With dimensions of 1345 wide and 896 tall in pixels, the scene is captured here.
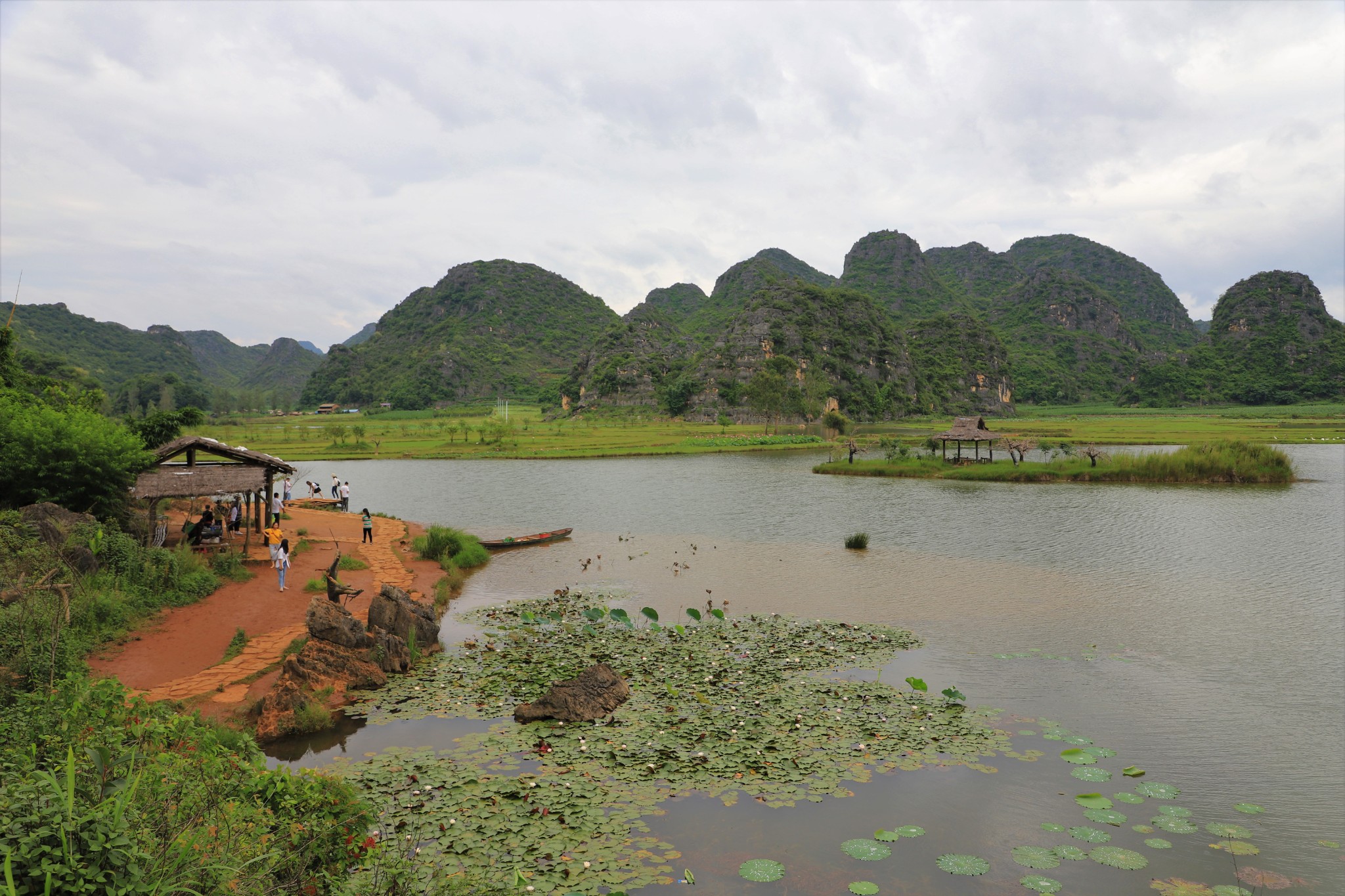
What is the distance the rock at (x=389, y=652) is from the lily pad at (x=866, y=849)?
9.54 meters

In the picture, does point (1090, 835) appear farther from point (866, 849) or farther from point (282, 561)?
point (282, 561)

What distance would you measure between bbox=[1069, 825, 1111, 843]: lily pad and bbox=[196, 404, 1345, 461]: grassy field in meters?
57.7

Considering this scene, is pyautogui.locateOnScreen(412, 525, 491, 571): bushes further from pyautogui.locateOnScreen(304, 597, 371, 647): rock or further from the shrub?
the shrub

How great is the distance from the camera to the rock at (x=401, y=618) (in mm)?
14992

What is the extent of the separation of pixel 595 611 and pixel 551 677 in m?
3.62

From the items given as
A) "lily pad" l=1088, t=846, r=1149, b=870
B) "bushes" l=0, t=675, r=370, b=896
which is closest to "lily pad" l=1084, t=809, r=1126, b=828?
"lily pad" l=1088, t=846, r=1149, b=870

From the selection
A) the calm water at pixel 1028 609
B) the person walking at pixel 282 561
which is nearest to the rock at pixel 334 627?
the calm water at pixel 1028 609

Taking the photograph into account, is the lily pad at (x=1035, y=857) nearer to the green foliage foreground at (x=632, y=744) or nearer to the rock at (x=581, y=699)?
the green foliage foreground at (x=632, y=744)

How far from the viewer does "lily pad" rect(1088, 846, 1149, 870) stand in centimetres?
801

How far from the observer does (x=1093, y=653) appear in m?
15.1

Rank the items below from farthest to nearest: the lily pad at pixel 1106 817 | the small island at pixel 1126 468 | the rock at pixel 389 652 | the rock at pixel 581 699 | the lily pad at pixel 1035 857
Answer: the small island at pixel 1126 468, the rock at pixel 389 652, the rock at pixel 581 699, the lily pad at pixel 1106 817, the lily pad at pixel 1035 857

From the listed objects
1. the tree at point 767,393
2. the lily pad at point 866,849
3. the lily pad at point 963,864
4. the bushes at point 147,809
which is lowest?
the lily pad at point 866,849

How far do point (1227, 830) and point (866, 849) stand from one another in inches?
179

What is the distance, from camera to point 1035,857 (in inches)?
324
